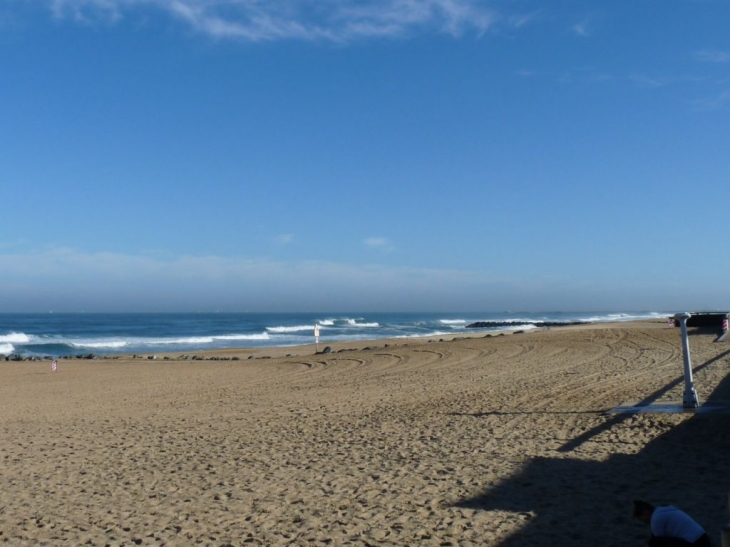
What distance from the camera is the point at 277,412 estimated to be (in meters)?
12.7

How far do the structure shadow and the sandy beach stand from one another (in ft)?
0.08

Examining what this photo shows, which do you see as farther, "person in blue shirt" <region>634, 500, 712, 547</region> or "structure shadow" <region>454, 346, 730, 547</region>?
"structure shadow" <region>454, 346, 730, 547</region>

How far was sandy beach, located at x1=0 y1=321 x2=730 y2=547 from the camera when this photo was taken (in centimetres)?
591

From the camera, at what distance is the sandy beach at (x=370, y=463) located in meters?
5.91

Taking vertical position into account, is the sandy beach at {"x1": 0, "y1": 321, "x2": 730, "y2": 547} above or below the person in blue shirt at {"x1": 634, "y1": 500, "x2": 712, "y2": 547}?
below

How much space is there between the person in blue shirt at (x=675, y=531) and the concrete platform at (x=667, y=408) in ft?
17.7

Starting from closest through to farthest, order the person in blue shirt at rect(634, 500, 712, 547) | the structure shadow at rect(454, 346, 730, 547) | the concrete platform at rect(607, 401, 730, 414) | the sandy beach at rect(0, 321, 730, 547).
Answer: the person in blue shirt at rect(634, 500, 712, 547)
the structure shadow at rect(454, 346, 730, 547)
the sandy beach at rect(0, 321, 730, 547)
the concrete platform at rect(607, 401, 730, 414)

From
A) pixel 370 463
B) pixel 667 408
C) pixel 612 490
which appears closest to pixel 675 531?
pixel 612 490

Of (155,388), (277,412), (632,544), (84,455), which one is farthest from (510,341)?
(632,544)

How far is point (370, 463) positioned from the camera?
8.16 meters

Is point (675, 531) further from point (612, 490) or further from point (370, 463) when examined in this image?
point (370, 463)

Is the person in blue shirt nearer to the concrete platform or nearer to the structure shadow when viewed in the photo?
the structure shadow

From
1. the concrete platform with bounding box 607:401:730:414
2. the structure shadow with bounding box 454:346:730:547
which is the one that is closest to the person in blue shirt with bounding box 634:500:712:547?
the structure shadow with bounding box 454:346:730:547

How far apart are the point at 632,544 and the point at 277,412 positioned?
27.7ft
